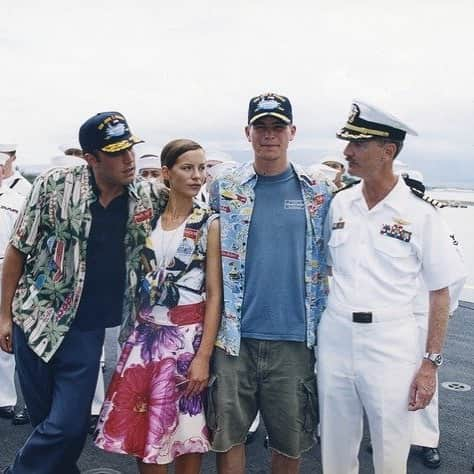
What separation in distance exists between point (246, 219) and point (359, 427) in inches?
43.5

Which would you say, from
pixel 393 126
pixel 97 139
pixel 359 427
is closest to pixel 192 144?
pixel 97 139

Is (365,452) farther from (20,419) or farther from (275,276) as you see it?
(20,419)

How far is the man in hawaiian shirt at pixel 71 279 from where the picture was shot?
9.37ft

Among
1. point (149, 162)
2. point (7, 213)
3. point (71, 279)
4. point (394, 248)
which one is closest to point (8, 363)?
point (7, 213)

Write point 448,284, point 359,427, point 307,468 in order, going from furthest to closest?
point 307,468 → point 359,427 → point 448,284

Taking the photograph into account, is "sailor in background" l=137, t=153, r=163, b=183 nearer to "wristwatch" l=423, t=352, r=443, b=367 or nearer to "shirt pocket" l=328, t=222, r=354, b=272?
"shirt pocket" l=328, t=222, r=354, b=272

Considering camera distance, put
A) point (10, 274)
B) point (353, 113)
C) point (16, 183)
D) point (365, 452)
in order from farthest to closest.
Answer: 1. point (16, 183)
2. point (365, 452)
3. point (10, 274)
4. point (353, 113)

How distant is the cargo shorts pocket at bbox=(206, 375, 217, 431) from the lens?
2881 millimetres

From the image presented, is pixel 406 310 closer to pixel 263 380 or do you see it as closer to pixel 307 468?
pixel 263 380

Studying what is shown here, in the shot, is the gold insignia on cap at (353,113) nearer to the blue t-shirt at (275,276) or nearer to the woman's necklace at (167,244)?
the blue t-shirt at (275,276)

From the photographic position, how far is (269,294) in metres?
2.86

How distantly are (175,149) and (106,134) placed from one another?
33 cm

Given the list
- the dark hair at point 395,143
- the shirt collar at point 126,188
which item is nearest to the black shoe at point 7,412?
the shirt collar at point 126,188

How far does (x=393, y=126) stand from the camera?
2.74m
